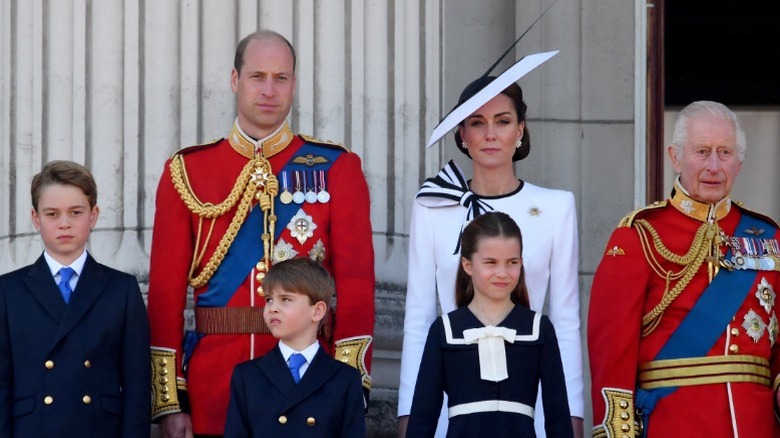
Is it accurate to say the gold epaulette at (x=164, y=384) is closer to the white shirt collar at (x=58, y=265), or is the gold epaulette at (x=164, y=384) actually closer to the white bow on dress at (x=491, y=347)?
the white shirt collar at (x=58, y=265)

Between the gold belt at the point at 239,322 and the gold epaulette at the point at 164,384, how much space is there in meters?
0.16

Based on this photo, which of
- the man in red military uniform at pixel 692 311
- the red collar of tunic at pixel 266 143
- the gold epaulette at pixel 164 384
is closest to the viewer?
the man in red military uniform at pixel 692 311

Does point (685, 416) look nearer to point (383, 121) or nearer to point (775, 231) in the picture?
point (775, 231)

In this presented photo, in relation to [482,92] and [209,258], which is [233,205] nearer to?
[209,258]

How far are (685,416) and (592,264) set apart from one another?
2.10m

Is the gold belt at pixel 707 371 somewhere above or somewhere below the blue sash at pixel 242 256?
below

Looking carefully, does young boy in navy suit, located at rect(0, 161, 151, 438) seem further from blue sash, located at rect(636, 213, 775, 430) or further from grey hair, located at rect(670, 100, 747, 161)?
grey hair, located at rect(670, 100, 747, 161)

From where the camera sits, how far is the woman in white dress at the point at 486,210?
664 centimetres

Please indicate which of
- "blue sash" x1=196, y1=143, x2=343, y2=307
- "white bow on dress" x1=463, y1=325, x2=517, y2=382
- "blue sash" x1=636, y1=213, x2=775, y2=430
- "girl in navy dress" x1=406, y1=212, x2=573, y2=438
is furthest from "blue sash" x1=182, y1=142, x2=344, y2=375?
"blue sash" x1=636, y1=213, x2=775, y2=430

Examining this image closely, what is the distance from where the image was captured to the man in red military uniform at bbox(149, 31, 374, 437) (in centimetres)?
656

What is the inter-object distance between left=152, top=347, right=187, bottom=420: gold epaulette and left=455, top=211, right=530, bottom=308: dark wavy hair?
3.11 feet

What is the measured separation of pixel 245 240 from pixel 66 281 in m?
0.60

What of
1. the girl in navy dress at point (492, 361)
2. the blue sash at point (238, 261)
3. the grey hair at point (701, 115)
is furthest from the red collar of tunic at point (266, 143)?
the grey hair at point (701, 115)

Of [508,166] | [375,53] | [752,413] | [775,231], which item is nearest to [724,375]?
[752,413]
